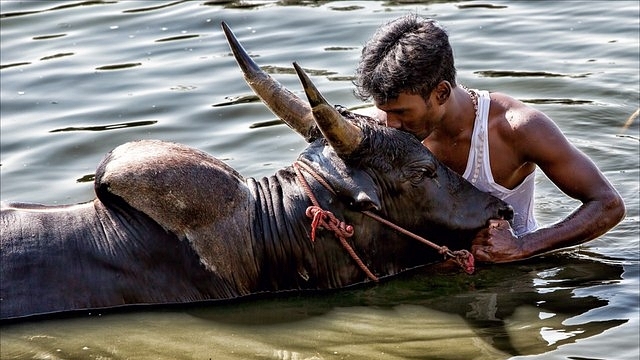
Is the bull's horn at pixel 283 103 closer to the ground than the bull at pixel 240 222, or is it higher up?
higher up

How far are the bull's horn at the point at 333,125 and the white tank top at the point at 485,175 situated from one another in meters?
0.76

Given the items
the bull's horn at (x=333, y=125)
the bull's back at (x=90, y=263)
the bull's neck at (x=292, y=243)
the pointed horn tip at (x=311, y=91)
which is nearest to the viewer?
the pointed horn tip at (x=311, y=91)

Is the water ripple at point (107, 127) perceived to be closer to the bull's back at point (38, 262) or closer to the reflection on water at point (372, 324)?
the bull's back at point (38, 262)

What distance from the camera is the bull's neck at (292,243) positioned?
6465mm

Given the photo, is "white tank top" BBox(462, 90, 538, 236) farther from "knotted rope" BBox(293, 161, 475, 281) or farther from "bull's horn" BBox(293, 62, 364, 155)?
"bull's horn" BBox(293, 62, 364, 155)

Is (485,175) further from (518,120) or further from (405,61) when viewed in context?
(405,61)

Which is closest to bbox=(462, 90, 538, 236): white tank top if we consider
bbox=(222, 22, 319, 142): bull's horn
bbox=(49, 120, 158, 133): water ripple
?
bbox=(222, 22, 319, 142): bull's horn

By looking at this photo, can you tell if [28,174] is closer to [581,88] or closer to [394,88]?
[394,88]

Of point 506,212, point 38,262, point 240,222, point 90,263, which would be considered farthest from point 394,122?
point 38,262

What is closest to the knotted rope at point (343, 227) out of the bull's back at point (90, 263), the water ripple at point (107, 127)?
the bull's back at point (90, 263)

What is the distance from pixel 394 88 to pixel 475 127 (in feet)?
2.17

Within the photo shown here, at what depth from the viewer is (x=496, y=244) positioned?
258 inches

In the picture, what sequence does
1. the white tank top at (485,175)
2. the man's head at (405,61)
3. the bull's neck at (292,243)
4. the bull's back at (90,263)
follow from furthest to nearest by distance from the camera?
the white tank top at (485,175)
the bull's neck at (292,243)
the man's head at (405,61)
the bull's back at (90,263)

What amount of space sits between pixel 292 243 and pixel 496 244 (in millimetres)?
1048
